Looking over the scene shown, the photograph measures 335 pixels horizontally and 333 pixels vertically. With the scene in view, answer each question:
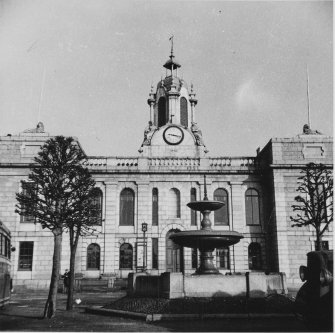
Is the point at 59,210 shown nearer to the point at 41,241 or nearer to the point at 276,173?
the point at 41,241

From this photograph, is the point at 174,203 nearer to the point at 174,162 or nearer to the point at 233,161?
the point at 174,162

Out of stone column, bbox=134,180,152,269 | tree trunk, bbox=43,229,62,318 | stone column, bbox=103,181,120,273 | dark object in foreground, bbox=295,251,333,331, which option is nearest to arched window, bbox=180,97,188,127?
stone column, bbox=134,180,152,269

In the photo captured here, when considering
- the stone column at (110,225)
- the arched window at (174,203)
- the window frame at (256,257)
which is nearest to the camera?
the stone column at (110,225)

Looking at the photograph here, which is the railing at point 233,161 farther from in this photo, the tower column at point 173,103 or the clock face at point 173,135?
the tower column at point 173,103

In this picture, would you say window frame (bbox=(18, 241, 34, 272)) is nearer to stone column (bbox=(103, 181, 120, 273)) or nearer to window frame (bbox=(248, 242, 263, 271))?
stone column (bbox=(103, 181, 120, 273))

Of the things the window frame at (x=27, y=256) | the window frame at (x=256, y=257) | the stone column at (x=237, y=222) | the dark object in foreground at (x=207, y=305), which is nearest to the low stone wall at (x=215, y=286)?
the dark object in foreground at (x=207, y=305)

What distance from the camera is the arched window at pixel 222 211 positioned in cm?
3394

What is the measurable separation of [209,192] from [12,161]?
15.3 metres

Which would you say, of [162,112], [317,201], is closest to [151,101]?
[162,112]

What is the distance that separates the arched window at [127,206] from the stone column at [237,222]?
7718mm

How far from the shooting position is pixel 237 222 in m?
33.6

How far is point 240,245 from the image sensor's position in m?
33.1

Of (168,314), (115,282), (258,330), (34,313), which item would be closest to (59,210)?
(34,313)

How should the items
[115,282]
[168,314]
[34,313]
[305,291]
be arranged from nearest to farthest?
[305,291]
[168,314]
[34,313]
[115,282]
